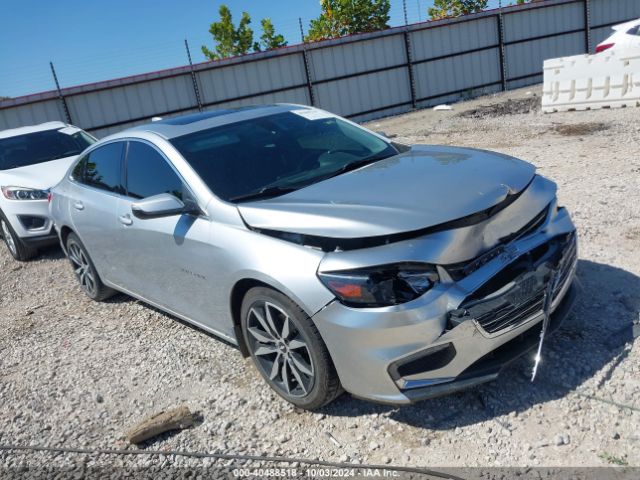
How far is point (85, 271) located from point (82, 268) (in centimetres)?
9

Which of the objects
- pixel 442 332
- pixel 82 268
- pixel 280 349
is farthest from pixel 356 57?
pixel 442 332

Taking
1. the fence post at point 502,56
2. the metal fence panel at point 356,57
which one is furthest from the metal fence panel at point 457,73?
the metal fence panel at point 356,57

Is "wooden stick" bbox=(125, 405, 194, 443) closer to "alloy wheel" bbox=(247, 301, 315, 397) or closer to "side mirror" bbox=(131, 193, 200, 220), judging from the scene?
"alloy wheel" bbox=(247, 301, 315, 397)

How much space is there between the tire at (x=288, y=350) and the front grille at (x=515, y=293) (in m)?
0.72

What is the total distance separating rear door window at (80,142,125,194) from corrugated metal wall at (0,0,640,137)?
1149 centimetres

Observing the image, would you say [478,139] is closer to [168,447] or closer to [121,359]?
[121,359]

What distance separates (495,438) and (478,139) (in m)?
8.52

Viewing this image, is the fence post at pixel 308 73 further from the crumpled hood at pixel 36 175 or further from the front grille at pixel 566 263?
the front grille at pixel 566 263

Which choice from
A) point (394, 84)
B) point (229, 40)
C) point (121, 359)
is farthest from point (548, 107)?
point (229, 40)

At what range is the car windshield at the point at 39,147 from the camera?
25.5 feet

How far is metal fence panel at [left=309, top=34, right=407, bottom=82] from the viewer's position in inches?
687

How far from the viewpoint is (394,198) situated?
9.72ft

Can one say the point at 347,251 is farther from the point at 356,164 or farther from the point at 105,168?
the point at 105,168

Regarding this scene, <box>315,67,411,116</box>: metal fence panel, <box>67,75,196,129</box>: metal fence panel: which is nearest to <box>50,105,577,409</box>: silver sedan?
<box>67,75,196,129</box>: metal fence panel
